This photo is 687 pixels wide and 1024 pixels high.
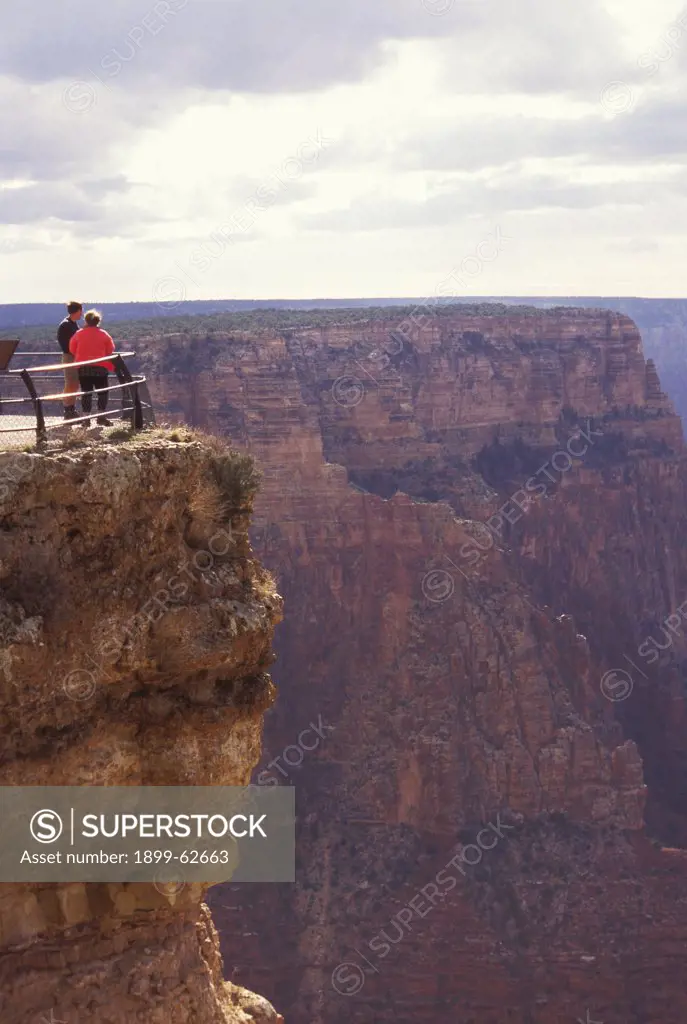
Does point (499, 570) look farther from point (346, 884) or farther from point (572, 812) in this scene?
point (346, 884)

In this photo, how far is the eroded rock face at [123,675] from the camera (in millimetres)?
10047

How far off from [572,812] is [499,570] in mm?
8255

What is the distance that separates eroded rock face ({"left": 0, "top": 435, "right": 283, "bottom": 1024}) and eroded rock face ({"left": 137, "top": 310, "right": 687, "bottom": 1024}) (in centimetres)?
3035

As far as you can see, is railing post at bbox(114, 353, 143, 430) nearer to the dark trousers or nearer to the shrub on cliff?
the dark trousers

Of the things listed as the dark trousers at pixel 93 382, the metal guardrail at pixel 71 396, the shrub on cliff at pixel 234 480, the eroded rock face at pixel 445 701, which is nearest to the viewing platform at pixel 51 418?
the metal guardrail at pixel 71 396

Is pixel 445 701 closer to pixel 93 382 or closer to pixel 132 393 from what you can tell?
pixel 93 382

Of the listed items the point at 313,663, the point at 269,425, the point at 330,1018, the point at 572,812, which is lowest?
the point at 330,1018

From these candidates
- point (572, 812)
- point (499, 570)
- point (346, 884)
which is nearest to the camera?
point (346, 884)

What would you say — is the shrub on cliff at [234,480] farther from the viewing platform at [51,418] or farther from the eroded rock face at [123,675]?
the viewing platform at [51,418]

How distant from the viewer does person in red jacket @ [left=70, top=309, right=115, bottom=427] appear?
44.1ft

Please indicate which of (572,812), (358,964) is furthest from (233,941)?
(572,812)

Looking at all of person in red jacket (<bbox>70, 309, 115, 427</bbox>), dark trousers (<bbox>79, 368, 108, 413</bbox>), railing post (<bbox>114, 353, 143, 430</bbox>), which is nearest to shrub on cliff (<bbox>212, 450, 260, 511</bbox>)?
railing post (<bbox>114, 353, 143, 430</bbox>)

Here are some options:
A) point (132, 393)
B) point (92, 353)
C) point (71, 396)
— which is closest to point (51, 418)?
point (132, 393)

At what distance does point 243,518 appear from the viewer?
1150cm
